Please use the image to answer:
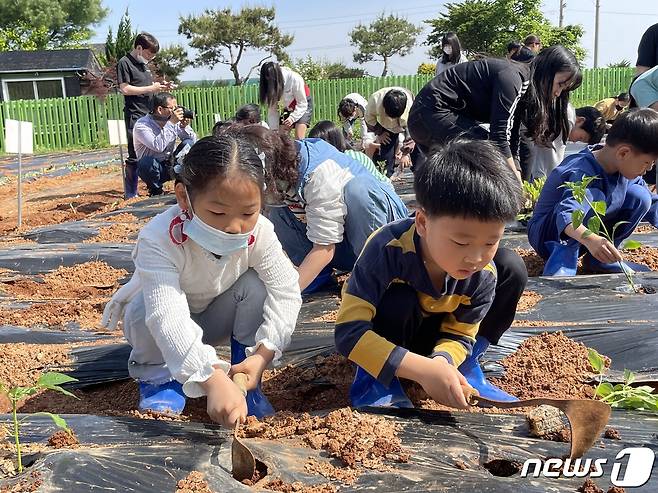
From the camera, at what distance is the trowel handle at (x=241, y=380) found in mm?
1774

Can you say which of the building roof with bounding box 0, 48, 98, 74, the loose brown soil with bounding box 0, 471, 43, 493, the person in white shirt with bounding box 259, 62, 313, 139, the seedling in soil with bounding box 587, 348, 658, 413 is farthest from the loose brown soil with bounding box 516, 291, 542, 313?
the building roof with bounding box 0, 48, 98, 74

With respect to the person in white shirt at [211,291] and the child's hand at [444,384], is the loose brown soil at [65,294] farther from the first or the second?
the child's hand at [444,384]

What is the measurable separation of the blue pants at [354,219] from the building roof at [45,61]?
26.8 meters

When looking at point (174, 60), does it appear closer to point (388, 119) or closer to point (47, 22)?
point (47, 22)

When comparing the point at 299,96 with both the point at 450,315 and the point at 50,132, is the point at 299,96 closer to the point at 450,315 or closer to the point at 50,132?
the point at 450,315

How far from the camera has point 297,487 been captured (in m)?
1.29

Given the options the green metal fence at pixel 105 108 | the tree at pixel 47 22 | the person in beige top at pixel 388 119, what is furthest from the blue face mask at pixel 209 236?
the tree at pixel 47 22

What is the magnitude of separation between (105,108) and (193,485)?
59.5ft

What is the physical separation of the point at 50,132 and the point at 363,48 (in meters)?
37.7

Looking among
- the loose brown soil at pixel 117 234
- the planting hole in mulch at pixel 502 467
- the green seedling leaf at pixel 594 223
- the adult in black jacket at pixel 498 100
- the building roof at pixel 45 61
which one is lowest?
the loose brown soil at pixel 117 234

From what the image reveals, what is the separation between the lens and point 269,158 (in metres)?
2.34

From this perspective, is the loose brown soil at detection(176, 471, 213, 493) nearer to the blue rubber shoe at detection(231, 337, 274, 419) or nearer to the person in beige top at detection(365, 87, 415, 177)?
the blue rubber shoe at detection(231, 337, 274, 419)

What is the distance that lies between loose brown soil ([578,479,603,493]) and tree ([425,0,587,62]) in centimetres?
3176

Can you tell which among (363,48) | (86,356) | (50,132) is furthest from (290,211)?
(363,48)
